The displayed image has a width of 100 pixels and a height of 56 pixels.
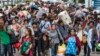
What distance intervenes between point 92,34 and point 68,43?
317 cm

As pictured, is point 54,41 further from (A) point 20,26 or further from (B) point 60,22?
(A) point 20,26

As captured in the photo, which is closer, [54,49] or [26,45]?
[26,45]

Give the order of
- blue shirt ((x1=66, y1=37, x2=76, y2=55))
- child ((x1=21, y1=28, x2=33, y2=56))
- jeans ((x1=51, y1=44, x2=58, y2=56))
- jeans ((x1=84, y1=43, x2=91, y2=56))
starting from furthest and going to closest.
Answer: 1. jeans ((x1=84, y1=43, x2=91, y2=56))
2. jeans ((x1=51, y1=44, x2=58, y2=56))
3. child ((x1=21, y1=28, x2=33, y2=56))
4. blue shirt ((x1=66, y1=37, x2=76, y2=55))

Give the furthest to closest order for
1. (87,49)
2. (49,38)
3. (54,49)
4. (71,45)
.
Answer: (87,49), (49,38), (54,49), (71,45)

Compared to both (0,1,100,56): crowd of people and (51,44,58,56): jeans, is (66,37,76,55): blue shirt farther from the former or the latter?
(51,44,58,56): jeans

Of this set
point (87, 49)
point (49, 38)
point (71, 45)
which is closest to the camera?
point (71, 45)

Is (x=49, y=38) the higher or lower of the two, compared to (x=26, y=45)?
higher

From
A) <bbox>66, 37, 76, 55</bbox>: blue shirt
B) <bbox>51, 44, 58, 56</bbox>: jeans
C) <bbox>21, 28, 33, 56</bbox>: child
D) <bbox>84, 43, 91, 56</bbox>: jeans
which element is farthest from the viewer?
<bbox>84, 43, 91, 56</bbox>: jeans

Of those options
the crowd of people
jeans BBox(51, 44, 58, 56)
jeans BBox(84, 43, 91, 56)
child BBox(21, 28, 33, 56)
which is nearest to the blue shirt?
the crowd of people

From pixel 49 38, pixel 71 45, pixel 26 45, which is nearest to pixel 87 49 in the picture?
pixel 49 38

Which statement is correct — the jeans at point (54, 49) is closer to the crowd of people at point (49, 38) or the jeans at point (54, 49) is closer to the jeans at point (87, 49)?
the crowd of people at point (49, 38)

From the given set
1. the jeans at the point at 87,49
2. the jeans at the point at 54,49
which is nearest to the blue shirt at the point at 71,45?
the jeans at the point at 54,49

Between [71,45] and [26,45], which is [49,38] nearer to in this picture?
[26,45]

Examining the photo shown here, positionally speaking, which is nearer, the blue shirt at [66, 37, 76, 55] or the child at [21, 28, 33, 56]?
the blue shirt at [66, 37, 76, 55]
